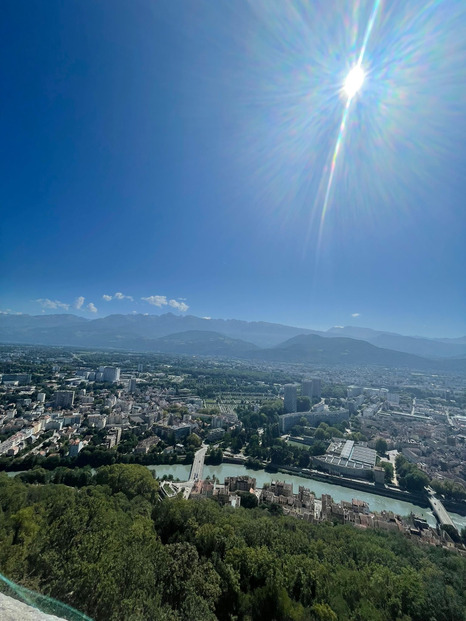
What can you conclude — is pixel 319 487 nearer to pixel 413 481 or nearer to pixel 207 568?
pixel 413 481

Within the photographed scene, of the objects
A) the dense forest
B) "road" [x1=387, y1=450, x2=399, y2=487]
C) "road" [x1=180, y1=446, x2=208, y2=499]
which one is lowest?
"road" [x1=387, y1=450, x2=399, y2=487]

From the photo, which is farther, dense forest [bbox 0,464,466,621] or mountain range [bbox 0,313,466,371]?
mountain range [bbox 0,313,466,371]

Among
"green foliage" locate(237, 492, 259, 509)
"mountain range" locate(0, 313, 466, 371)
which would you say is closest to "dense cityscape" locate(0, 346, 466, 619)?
"green foliage" locate(237, 492, 259, 509)

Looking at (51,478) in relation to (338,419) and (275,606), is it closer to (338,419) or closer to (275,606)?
(275,606)

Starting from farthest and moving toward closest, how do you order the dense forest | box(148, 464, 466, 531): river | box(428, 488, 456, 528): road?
box(148, 464, 466, 531): river → box(428, 488, 456, 528): road → the dense forest

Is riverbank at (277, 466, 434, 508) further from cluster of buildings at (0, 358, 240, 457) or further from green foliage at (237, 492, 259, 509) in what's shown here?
cluster of buildings at (0, 358, 240, 457)

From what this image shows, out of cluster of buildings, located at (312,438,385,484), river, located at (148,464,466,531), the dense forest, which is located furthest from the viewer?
cluster of buildings, located at (312,438,385,484)
